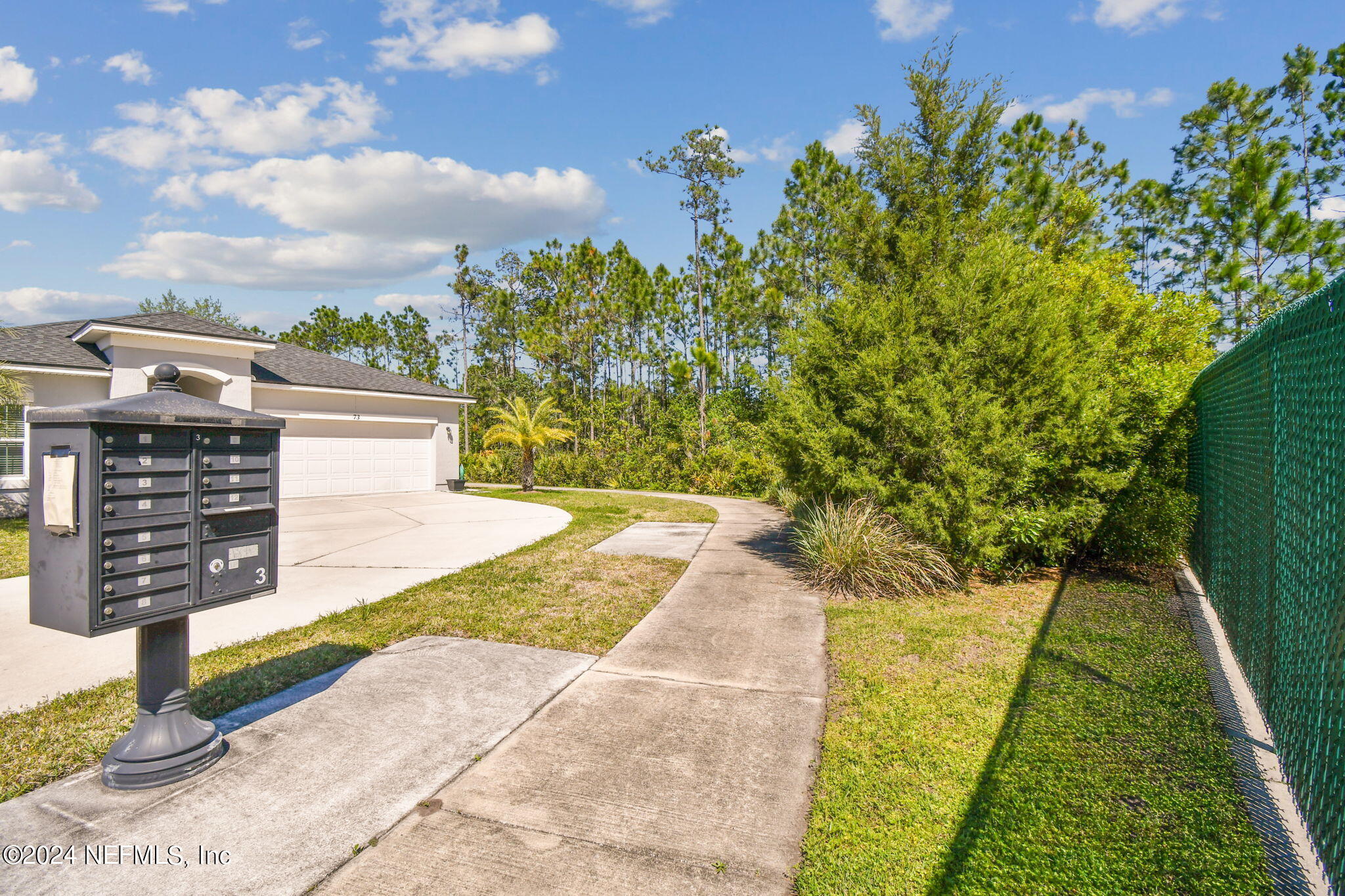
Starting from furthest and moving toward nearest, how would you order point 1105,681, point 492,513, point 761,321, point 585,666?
point 761,321, point 492,513, point 585,666, point 1105,681

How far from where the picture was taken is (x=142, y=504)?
2900mm

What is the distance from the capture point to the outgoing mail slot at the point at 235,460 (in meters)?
3.17

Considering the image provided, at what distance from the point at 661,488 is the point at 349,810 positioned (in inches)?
784

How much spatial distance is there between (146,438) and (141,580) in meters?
0.66

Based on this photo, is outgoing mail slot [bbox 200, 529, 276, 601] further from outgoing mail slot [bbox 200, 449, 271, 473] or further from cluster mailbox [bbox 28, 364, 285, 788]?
outgoing mail slot [bbox 200, 449, 271, 473]

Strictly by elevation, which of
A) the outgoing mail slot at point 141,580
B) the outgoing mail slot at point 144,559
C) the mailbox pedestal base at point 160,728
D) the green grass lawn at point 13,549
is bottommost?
the green grass lawn at point 13,549

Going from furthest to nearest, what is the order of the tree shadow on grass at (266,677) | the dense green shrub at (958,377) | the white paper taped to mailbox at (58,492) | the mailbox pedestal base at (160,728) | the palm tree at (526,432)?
the palm tree at (526,432), the dense green shrub at (958,377), the tree shadow on grass at (266,677), the mailbox pedestal base at (160,728), the white paper taped to mailbox at (58,492)

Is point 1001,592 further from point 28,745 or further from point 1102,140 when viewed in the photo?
point 1102,140

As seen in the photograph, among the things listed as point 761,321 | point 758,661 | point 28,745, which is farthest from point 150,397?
point 761,321

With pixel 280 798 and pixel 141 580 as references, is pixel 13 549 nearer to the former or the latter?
pixel 141 580

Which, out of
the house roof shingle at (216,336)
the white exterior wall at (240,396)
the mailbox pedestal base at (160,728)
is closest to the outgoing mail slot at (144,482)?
the mailbox pedestal base at (160,728)

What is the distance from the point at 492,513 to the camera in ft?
44.8

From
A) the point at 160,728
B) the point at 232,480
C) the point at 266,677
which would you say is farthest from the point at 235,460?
the point at 266,677

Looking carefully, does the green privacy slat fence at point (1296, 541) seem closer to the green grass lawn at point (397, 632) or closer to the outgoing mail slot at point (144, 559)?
the green grass lawn at point (397, 632)
